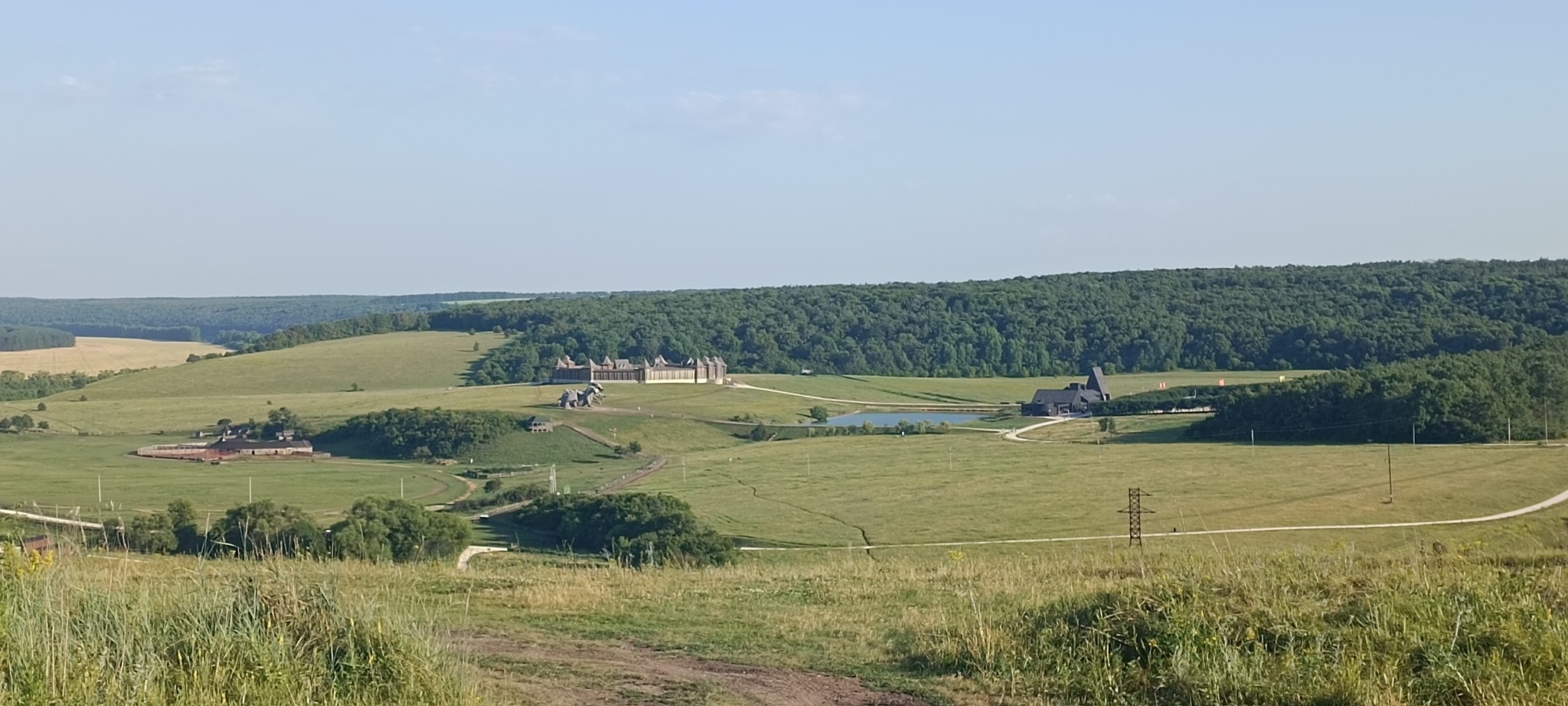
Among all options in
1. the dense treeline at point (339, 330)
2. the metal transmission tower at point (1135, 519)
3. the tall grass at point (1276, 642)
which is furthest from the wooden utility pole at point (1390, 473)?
the dense treeline at point (339, 330)

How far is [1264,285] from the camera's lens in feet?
439

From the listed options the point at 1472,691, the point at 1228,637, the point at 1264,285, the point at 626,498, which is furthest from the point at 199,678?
the point at 1264,285

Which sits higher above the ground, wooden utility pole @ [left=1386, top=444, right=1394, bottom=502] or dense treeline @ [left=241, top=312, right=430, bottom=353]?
dense treeline @ [left=241, top=312, right=430, bottom=353]

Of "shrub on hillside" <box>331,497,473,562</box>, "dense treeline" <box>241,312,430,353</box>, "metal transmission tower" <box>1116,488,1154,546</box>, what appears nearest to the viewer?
"metal transmission tower" <box>1116,488,1154,546</box>

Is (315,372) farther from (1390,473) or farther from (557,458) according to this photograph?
(1390,473)

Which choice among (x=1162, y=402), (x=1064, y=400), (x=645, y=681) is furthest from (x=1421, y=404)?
(x=645, y=681)

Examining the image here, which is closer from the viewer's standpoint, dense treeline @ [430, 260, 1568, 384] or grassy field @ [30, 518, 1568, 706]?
grassy field @ [30, 518, 1568, 706]

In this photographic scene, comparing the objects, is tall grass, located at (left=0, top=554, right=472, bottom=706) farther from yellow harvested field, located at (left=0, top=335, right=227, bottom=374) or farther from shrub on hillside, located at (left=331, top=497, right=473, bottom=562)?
yellow harvested field, located at (left=0, top=335, right=227, bottom=374)

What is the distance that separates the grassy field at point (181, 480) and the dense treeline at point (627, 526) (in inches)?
280

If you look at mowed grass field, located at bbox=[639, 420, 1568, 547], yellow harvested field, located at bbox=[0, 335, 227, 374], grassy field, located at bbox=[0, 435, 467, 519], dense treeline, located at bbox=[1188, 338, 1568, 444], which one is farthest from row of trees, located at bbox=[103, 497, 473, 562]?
yellow harvested field, located at bbox=[0, 335, 227, 374]

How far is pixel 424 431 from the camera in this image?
74125mm

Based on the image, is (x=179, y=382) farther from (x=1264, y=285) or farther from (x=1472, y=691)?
(x=1472, y=691)

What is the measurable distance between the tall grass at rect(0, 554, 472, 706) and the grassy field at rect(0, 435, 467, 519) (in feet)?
106

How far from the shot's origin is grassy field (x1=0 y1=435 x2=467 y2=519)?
48250 mm
